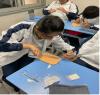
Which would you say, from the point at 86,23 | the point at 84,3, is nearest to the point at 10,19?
the point at 84,3

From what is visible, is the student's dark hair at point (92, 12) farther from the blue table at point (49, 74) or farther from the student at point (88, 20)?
the blue table at point (49, 74)

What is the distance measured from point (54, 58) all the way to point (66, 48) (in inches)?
13.0

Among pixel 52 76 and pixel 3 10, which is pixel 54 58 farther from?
pixel 3 10

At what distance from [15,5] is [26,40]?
2491 millimetres

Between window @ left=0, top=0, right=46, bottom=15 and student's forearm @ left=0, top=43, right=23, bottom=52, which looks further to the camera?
window @ left=0, top=0, right=46, bottom=15

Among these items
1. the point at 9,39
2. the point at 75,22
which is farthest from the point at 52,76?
the point at 75,22

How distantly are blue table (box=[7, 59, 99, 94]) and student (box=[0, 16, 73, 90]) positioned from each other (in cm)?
23

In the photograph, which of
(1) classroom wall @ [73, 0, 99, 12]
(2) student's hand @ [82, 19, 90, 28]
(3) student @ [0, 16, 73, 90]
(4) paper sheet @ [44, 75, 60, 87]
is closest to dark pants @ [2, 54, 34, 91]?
(3) student @ [0, 16, 73, 90]

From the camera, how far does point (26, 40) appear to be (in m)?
1.69

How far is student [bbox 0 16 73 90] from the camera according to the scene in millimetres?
1453

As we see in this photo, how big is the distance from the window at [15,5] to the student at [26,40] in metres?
2.17

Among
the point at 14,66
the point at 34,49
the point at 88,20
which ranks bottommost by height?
the point at 14,66

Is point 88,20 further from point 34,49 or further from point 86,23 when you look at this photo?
point 34,49

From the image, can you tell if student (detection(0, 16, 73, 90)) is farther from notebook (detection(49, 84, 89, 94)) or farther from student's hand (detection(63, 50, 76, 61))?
notebook (detection(49, 84, 89, 94))
